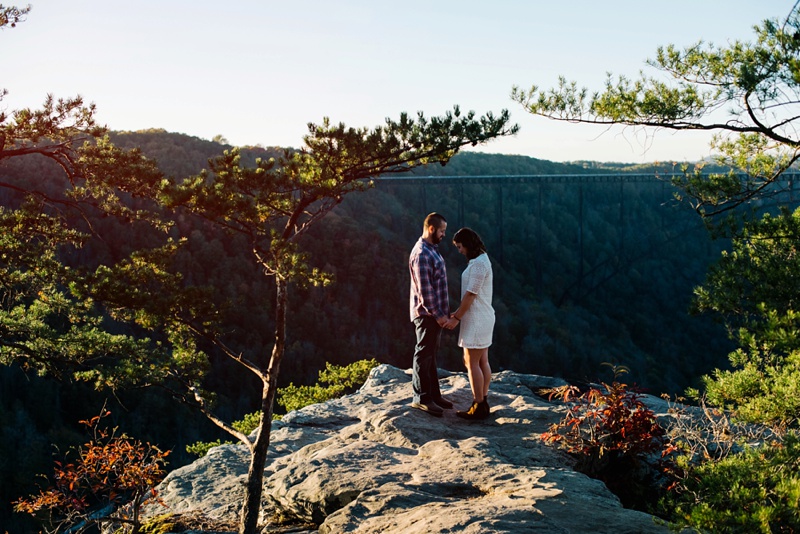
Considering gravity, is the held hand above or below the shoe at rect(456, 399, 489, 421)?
above

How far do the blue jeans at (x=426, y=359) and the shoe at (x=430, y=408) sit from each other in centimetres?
3

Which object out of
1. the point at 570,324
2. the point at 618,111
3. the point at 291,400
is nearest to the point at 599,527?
the point at 618,111

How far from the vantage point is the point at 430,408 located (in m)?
6.02

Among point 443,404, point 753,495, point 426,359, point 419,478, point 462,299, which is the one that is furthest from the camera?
point 443,404

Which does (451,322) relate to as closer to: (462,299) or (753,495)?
(462,299)

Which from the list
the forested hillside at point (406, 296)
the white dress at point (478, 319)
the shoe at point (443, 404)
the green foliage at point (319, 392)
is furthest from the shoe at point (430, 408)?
the forested hillside at point (406, 296)

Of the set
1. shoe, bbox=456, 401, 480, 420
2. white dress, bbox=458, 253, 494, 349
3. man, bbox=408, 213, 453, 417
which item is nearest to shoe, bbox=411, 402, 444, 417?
man, bbox=408, 213, 453, 417

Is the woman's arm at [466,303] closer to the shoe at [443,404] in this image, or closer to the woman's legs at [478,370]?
the woman's legs at [478,370]

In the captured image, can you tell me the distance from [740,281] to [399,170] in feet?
8.89

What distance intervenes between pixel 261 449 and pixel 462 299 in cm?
189

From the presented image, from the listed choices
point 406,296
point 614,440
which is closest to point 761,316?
point 614,440

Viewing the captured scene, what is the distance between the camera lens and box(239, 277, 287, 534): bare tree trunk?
4.95m

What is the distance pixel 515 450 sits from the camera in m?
5.23

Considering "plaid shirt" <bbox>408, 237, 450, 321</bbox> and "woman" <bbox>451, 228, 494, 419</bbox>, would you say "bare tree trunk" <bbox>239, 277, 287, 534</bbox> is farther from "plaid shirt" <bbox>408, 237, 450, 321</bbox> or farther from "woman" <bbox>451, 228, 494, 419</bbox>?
"woman" <bbox>451, 228, 494, 419</bbox>
